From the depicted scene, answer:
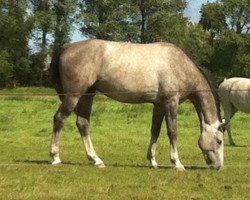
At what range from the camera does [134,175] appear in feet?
35.7

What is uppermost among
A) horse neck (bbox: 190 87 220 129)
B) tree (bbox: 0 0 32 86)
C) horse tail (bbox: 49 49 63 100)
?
horse tail (bbox: 49 49 63 100)

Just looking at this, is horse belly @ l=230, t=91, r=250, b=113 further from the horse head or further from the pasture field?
the horse head

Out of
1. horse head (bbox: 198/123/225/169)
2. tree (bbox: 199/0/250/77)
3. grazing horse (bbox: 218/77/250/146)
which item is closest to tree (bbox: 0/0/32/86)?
tree (bbox: 199/0/250/77)

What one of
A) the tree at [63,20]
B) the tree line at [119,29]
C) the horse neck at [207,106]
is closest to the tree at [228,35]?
the tree line at [119,29]

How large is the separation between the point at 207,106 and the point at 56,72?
316cm

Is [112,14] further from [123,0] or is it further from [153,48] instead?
[153,48]

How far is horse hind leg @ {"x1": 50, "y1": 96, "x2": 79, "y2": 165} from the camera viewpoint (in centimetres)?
1232

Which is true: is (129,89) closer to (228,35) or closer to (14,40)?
(14,40)

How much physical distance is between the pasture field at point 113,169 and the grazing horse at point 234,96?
100cm

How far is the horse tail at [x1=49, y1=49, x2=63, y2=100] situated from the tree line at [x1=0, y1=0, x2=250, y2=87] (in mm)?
48034

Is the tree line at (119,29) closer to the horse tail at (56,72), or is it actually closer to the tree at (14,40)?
the tree at (14,40)

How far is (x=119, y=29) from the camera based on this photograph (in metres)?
72.4

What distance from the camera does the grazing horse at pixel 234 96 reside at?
1962 cm

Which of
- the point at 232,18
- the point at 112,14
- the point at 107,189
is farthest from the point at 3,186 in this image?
the point at 232,18
